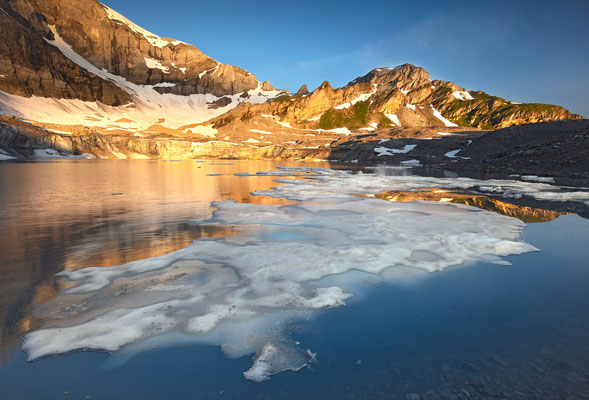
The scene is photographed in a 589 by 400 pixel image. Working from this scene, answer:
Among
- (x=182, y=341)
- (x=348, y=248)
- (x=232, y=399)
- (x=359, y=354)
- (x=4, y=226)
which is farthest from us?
(x=4, y=226)

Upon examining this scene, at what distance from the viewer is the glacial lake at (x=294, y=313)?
9.76 ft

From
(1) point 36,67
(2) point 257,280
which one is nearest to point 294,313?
(2) point 257,280

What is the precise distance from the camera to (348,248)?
701 centimetres

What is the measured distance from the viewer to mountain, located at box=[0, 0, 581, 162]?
9219cm

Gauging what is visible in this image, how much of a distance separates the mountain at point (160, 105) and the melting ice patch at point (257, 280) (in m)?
70.4

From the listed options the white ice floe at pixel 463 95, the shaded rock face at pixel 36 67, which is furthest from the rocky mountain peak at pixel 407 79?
the shaded rock face at pixel 36 67

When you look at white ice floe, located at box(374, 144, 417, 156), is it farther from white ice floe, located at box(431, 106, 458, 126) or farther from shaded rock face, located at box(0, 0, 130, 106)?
shaded rock face, located at box(0, 0, 130, 106)

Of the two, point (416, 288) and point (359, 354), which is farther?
point (416, 288)

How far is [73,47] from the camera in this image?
166375mm

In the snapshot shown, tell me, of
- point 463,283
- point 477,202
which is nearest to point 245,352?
point 463,283

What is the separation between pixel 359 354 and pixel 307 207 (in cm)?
964

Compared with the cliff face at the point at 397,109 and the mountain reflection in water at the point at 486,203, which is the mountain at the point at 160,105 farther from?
the mountain reflection in water at the point at 486,203

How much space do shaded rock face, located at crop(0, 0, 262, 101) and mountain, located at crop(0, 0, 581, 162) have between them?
0.47m

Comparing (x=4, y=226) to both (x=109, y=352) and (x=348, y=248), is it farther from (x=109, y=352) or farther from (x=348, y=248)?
(x=348, y=248)
